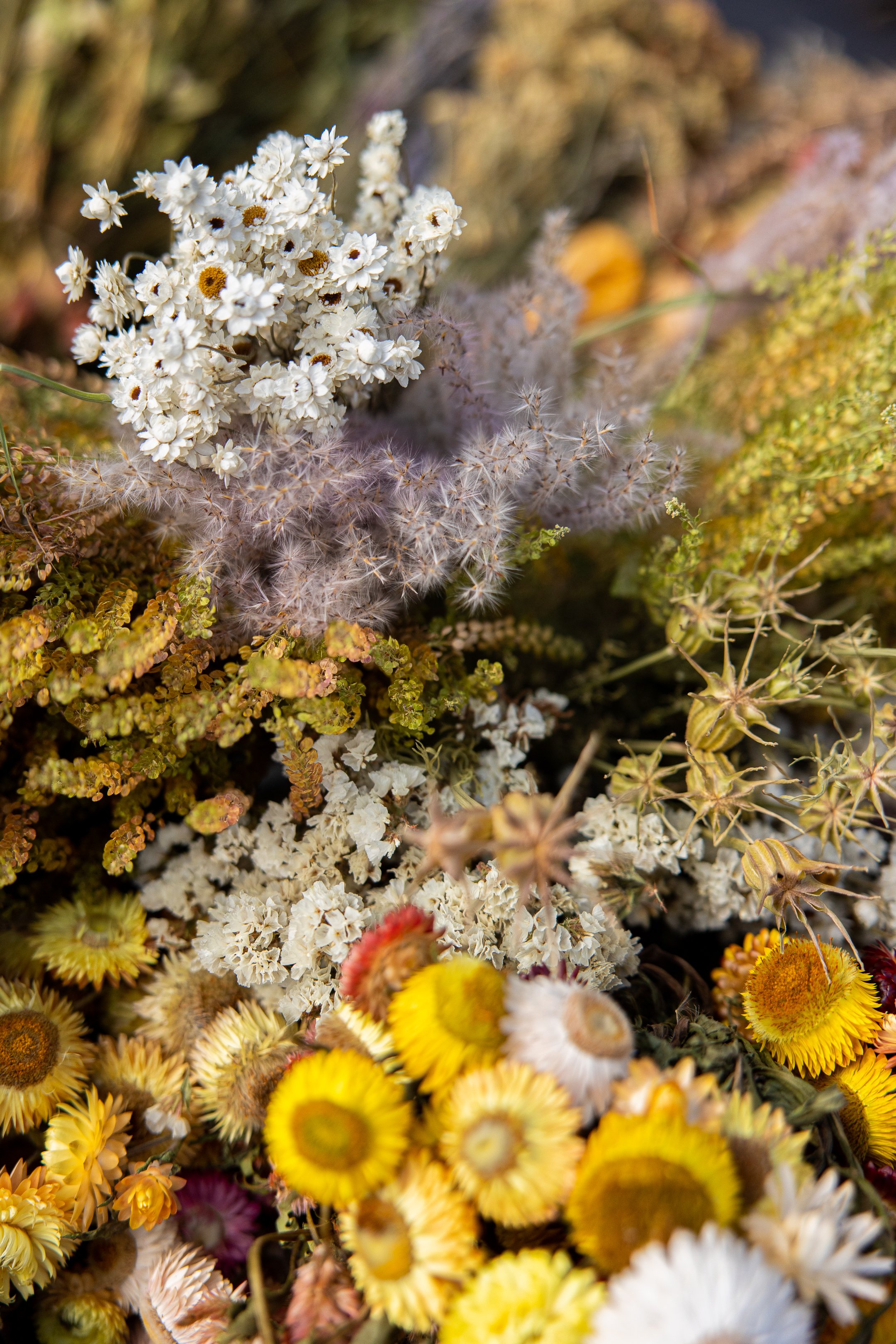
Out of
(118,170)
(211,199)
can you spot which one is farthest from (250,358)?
(118,170)

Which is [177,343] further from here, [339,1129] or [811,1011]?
[811,1011]

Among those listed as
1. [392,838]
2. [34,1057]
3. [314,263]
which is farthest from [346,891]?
[314,263]

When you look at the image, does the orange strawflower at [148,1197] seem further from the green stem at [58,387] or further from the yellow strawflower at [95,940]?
Result: the green stem at [58,387]

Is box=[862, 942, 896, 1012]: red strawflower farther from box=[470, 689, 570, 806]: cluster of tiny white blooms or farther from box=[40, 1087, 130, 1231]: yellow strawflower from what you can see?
box=[40, 1087, 130, 1231]: yellow strawflower

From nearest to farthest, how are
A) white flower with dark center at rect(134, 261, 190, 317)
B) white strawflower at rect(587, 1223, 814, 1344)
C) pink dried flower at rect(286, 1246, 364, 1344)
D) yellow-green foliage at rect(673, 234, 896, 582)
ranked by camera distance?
1. white strawflower at rect(587, 1223, 814, 1344)
2. pink dried flower at rect(286, 1246, 364, 1344)
3. white flower with dark center at rect(134, 261, 190, 317)
4. yellow-green foliage at rect(673, 234, 896, 582)

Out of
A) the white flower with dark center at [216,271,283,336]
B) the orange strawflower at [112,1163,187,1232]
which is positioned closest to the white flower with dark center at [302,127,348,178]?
the white flower with dark center at [216,271,283,336]

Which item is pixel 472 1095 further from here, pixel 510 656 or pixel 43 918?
pixel 43 918
